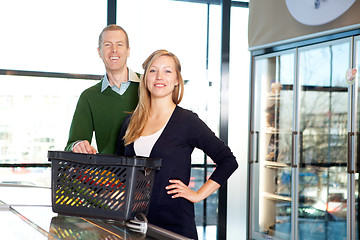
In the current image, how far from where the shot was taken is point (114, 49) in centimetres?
226

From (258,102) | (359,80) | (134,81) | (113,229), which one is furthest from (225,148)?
(258,102)

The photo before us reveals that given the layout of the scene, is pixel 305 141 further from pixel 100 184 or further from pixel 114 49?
pixel 100 184

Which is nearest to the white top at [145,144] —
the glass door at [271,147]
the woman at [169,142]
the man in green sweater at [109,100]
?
the woman at [169,142]

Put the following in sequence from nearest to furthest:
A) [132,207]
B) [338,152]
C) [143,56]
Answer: [132,207] < [338,152] < [143,56]

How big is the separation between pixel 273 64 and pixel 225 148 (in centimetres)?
314

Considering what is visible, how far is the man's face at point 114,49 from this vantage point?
2.27 meters

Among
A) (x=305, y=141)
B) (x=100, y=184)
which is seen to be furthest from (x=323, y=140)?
(x=100, y=184)

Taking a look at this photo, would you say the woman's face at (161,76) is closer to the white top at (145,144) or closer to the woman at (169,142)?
the woman at (169,142)

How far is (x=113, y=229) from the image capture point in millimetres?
1522

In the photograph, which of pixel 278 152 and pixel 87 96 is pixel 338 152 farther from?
pixel 87 96

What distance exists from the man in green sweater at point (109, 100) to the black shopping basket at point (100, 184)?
0.74 metres

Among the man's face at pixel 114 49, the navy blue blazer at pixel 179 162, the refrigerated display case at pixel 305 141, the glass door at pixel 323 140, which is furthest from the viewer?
the glass door at pixel 323 140

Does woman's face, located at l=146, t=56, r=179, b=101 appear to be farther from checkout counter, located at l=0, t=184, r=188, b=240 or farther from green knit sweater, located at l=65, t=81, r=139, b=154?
checkout counter, located at l=0, t=184, r=188, b=240

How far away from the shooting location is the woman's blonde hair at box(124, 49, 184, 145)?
6.68 feet
